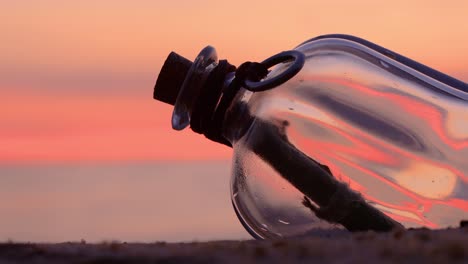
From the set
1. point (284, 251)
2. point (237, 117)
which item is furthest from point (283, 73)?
point (284, 251)

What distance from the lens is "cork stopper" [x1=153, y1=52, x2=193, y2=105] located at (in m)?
3.52

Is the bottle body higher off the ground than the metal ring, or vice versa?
the metal ring

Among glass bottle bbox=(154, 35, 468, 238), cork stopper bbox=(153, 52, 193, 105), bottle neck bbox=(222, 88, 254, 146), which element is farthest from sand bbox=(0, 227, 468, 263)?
cork stopper bbox=(153, 52, 193, 105)

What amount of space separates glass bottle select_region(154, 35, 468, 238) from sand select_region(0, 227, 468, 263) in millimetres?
325

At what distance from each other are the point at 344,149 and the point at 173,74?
73 cm

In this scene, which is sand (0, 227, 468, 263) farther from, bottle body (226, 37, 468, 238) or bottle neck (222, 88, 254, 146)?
bottle neck (222, 88, 254, 146)

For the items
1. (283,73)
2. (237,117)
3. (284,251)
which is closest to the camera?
(284,251)

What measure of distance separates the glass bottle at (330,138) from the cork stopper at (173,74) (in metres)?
0.08

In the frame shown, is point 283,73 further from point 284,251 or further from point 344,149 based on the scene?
point 284,251

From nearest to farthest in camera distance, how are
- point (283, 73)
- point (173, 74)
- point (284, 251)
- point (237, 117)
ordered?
point (284, 251) < point (283, 73) < point (237, 117) < point (173, 74)

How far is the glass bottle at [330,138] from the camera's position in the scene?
10.3ft

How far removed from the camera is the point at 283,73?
3.18 meters

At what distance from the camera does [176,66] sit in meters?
3.52

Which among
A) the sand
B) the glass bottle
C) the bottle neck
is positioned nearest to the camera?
the sand
